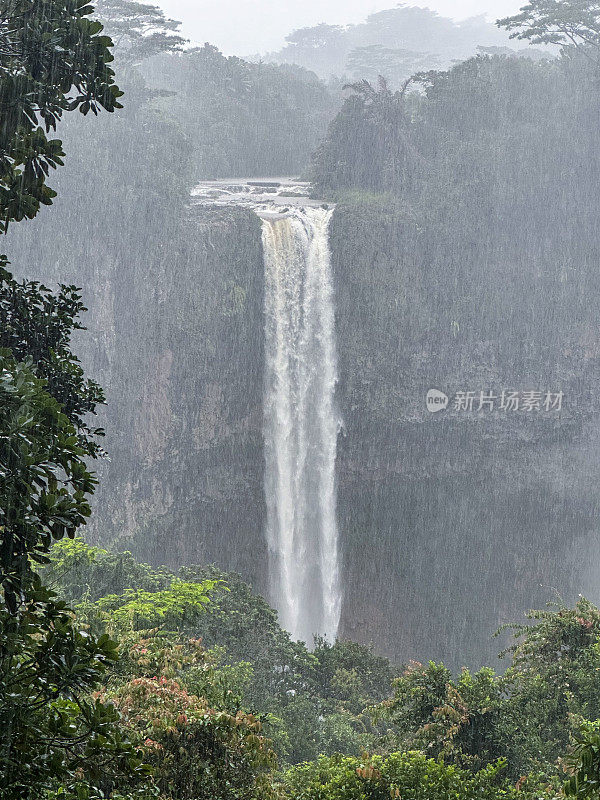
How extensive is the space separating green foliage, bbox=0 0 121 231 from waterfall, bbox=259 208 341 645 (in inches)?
723

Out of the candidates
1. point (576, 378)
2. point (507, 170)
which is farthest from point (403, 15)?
point (576, 378)

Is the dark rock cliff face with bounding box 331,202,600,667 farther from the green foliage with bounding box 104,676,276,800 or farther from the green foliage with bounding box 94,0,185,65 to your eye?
the green foliage with bounding box 104,676,276,800

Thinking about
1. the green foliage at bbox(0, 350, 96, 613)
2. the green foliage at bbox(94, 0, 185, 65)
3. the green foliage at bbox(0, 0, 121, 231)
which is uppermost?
the green foliage at bbox(94, 0, 185, 65)

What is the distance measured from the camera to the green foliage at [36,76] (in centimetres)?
366

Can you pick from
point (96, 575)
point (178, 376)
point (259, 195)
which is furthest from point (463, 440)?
point (96, 575)

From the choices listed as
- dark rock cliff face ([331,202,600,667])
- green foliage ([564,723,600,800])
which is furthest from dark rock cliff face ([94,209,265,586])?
green foliage ([564,723,600,800])

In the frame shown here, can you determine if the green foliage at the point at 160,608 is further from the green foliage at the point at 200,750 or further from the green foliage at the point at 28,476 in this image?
the green foliage at the point at 28,476

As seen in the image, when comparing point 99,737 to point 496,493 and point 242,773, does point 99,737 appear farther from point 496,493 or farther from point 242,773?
point 496,493

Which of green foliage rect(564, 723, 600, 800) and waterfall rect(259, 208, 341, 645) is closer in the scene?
green foliage rect(564, 723, 600, 800)

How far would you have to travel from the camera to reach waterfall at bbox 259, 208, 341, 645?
73.8 ft

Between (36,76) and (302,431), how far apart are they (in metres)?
19.6

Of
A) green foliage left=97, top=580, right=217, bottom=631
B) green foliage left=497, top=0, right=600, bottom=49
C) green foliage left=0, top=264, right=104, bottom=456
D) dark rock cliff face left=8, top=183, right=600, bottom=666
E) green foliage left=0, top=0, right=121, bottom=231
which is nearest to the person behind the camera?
green foliage left=0, top=0, right=121, bottom=231

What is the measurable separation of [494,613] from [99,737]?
898 inches

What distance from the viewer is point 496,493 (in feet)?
81.5
